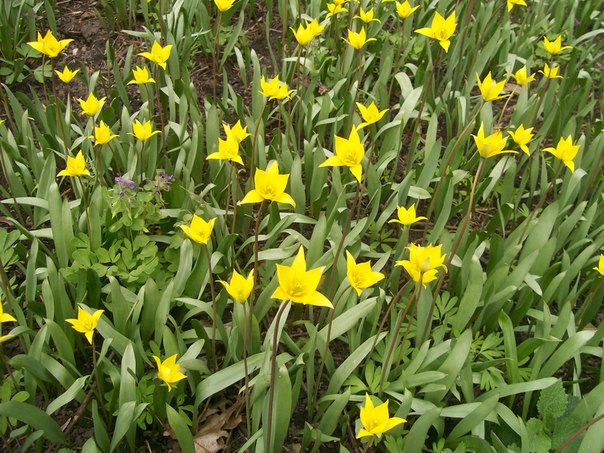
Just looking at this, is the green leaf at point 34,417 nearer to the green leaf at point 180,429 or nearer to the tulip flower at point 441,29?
the green leaf at point 180,429

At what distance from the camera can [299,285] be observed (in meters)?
1.39

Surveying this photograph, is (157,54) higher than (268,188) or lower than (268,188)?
higher

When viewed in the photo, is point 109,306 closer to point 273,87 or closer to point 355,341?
point 355,341

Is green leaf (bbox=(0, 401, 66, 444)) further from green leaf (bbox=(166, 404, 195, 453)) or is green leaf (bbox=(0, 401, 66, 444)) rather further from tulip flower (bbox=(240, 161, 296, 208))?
tulip flower (bbox=(240, 161, 296, 208))

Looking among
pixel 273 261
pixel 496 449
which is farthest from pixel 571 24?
pixel 496 449

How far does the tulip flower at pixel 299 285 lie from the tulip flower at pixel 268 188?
0.29 metres

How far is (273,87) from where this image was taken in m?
2.19

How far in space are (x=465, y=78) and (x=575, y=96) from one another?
0.60 m

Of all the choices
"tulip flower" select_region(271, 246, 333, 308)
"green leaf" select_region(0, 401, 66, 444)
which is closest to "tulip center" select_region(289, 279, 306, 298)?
"tulip flower" select_region(271, 246, 333, 308)

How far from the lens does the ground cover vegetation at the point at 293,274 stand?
1.74 m

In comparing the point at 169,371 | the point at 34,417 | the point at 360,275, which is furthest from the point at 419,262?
the point at 34,417

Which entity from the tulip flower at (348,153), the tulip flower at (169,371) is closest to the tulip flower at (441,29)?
the tulip flower at (348,153)

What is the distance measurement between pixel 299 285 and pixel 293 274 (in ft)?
0.11

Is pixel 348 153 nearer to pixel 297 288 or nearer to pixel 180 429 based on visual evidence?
pixel 297 288
